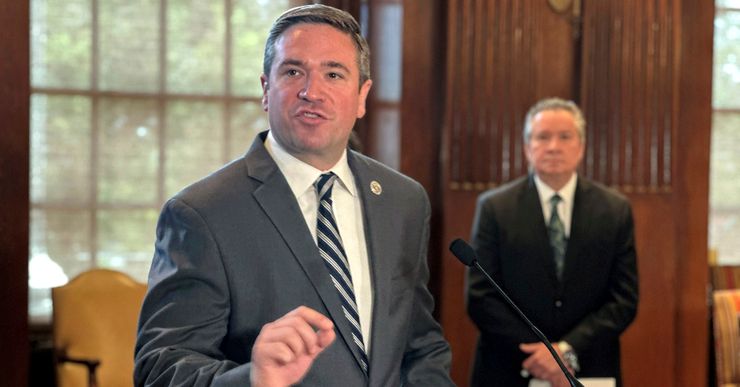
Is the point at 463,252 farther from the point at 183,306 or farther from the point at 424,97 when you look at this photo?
the point at 424,97

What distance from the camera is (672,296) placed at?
4750 millimetres

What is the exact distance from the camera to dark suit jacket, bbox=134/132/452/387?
179 cm

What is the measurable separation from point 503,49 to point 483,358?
1591mm

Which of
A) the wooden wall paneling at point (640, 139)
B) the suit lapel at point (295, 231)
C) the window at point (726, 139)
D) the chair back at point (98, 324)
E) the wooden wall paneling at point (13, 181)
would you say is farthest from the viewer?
the window at point (726, 139)

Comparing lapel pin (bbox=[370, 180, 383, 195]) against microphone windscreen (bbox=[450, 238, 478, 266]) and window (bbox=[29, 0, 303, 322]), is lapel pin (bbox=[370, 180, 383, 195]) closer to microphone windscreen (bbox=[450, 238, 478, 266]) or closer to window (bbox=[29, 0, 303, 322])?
microphone windscreen (bbox=[450, 238, 478, 266])

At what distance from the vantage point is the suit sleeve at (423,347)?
2070mm

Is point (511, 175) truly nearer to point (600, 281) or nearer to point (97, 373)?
point (600, 281)

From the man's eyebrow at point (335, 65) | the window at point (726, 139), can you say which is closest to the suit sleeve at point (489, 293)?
the man's eyebrow at point (335, 65)

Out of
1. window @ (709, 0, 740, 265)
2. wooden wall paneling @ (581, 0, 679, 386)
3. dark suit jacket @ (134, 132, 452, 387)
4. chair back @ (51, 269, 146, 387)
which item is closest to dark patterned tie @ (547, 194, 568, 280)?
wooden wall paneling @ (581, 0, 679, 386)

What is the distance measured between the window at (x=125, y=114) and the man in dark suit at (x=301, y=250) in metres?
2.63

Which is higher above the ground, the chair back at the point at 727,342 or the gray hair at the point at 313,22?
the gray hair at the point at 313,22

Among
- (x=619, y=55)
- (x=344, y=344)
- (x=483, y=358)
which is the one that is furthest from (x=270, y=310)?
(x=619, y=55)

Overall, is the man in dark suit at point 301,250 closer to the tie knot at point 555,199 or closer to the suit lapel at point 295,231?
the suit lapel at point 295,231

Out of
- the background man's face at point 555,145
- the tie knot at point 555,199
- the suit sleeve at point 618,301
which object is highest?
the background man's face at point 555,145
